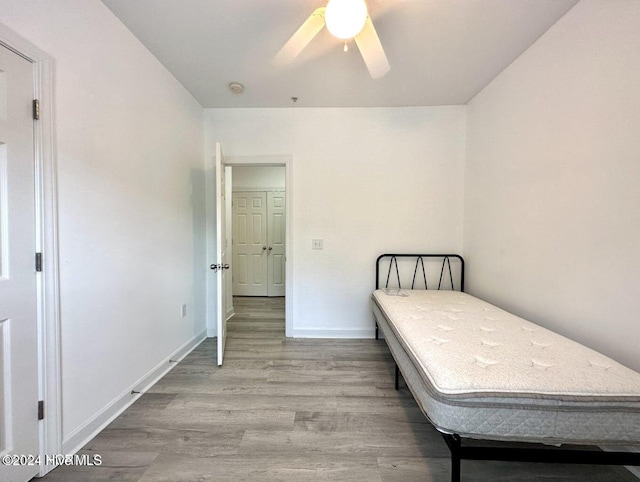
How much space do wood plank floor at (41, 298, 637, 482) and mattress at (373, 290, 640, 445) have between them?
507 millimetres

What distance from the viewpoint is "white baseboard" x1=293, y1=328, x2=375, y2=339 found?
9.41 ft

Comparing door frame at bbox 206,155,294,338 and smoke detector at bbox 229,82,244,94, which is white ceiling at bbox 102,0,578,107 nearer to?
smoke detector at bbox 229,82,244,94

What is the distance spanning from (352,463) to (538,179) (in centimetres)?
214

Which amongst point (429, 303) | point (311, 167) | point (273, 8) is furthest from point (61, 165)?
point (429, 303)

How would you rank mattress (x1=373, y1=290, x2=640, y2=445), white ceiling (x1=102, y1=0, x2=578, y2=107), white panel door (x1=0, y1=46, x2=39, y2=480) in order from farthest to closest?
white ceiling (x1=102, y1=0, x2=578, y2=107)
white panel door (x1=0, y1=46, x2=39, y2=480)
mattress (x1=373, y1=290, x2=640, y2=445)

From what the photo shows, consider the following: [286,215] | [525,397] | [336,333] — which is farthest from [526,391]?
[286,215]

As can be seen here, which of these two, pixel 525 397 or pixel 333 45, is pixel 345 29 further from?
pixel 525 397

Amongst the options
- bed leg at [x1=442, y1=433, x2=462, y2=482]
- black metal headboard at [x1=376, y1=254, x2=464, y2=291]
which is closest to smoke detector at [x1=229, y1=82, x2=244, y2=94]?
black metal headboard at [x1=376, y1=254, x2=464, y2=291]

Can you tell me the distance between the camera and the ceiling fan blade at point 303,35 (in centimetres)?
135

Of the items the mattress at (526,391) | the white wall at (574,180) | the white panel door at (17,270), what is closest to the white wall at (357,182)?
the white wall at (574,180)

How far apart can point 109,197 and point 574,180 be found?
2.83 meters

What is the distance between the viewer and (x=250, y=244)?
498cm

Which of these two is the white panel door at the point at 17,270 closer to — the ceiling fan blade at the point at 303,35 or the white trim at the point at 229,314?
the ceiling fan blade at the point at 303,35

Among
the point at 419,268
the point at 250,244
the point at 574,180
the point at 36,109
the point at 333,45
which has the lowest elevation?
the point at 419,268
